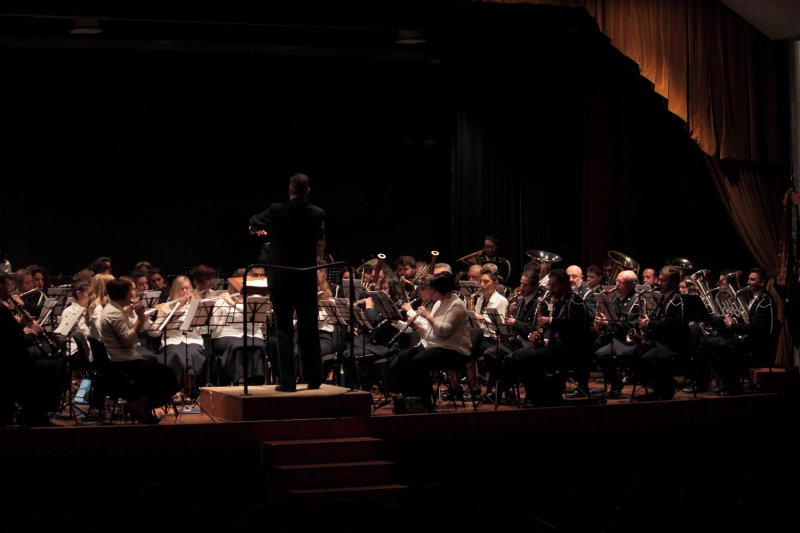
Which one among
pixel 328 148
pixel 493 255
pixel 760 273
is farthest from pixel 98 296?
pixel 328 148

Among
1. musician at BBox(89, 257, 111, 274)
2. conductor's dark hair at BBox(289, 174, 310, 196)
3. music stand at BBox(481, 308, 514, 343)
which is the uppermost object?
conductor's dark hair at BBox(289, 174, 310, 196)

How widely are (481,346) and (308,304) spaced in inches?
83.1

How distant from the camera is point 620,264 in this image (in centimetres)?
1251

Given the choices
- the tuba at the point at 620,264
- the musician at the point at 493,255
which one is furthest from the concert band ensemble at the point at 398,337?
the musician at the point at 493,255

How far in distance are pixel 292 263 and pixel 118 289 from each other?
4.56 feet

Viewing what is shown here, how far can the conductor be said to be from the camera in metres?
7.85

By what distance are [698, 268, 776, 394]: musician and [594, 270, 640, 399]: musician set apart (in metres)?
0.80

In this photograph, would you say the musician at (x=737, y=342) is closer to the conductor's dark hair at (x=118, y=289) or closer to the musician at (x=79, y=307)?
the conductor's dark hair at (x=118, y=289)

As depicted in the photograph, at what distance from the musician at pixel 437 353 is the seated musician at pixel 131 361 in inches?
76.1

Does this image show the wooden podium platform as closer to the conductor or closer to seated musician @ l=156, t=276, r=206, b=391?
the conductor

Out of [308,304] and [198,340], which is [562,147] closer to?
[198,340]

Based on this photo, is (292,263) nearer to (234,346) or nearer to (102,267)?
(234,346)

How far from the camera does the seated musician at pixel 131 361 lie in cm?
803

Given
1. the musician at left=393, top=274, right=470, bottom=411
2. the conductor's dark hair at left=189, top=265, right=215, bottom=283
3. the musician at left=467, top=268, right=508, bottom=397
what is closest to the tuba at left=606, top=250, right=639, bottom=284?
the musician at left=467, top=268, right=508, bottom=397
